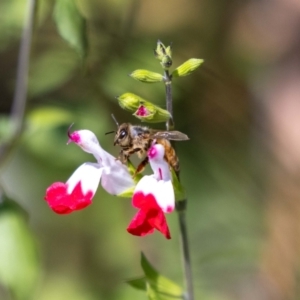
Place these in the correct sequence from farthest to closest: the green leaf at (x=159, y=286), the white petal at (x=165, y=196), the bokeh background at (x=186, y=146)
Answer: the bokeh background at (x=186, y=146), the green leaf at (x=159, y=286), the white petal at (x=165, y=196)

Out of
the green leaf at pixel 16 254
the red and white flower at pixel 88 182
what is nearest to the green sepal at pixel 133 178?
the red and white flower at pixel 88 182

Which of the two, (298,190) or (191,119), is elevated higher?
(191,119)

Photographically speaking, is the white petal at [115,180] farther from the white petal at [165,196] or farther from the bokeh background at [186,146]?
the bokeh background at [186,146]

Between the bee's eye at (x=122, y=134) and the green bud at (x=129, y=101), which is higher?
the green bud at (x=129, y=101)

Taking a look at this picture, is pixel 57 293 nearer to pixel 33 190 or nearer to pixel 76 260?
pixel 76 260

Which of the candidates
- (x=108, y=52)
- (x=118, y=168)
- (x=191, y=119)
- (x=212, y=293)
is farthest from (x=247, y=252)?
(x=118, y=168)

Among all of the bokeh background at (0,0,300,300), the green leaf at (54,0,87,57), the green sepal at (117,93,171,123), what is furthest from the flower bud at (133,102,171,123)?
the bokeh background at (0,0,300,300)

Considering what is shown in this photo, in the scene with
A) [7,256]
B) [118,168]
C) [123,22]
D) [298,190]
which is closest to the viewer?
[118,168]
